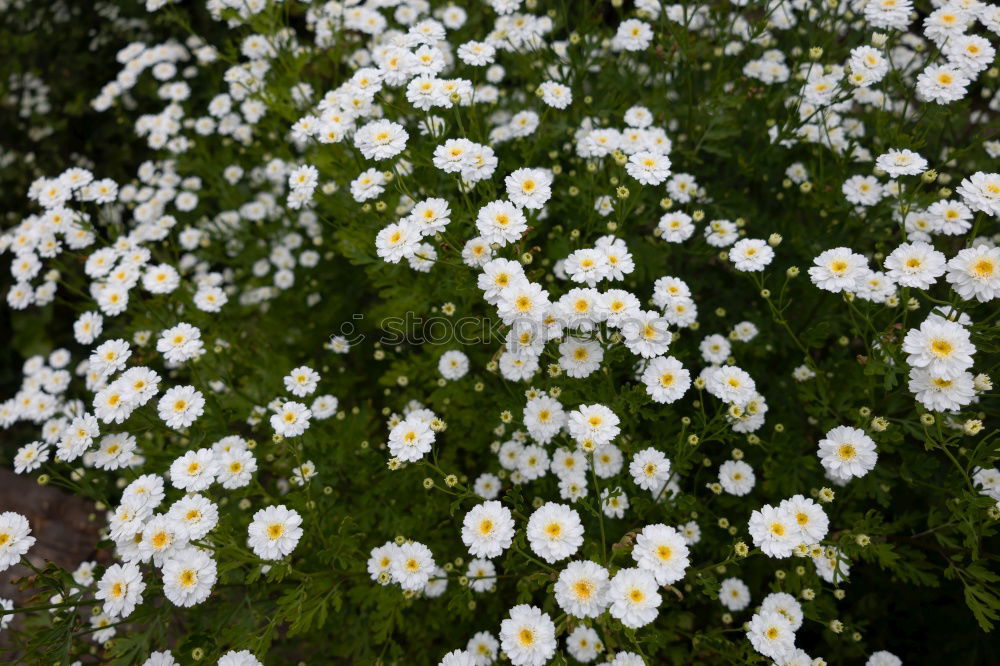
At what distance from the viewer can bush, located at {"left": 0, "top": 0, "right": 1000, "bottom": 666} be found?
8.44 feet

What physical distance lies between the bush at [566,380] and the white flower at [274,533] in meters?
0.01

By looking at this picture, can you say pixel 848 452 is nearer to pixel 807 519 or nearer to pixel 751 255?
pixel 807 519

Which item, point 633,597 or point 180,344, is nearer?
point 633,597

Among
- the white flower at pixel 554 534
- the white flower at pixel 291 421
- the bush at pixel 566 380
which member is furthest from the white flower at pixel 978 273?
the white flower at pixel 291 421

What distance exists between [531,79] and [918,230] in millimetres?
2492

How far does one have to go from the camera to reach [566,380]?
298 centimetres

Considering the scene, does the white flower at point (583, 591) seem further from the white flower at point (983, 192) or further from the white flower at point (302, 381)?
the white flower at point (983, 192)

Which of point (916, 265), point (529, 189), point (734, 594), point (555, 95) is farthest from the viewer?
point (555, 95)

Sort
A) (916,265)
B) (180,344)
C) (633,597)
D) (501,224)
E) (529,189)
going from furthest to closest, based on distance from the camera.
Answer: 1. (180,344)
2. (529,189)
3. (501,224)
4. (916,265)
5. (633,597)

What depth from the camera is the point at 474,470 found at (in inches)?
154

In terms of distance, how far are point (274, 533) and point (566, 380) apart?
1.45 m

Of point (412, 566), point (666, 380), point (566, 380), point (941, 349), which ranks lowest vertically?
point (412, 566)

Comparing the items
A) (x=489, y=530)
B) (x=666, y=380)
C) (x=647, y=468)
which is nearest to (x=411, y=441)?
(x=489, y=530)

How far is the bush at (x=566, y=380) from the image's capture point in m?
2.57
